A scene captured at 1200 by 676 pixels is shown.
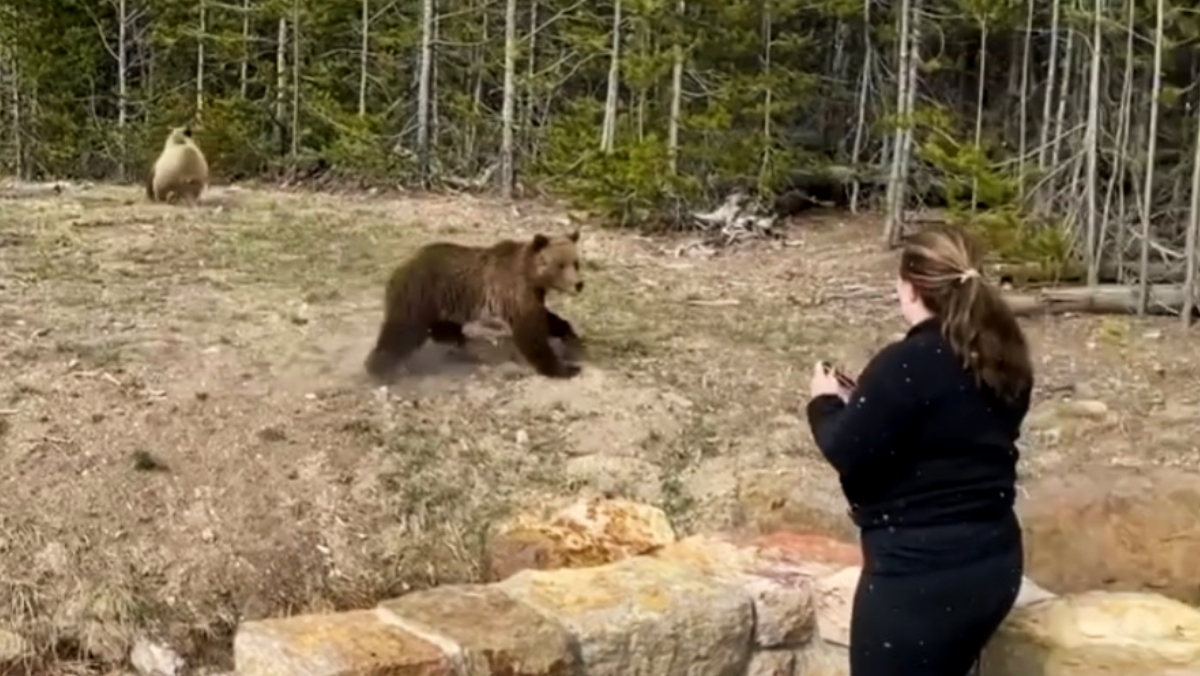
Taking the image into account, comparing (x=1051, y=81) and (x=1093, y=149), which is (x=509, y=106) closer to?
(x=1051, y=81)

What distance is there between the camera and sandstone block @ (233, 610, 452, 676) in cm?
349

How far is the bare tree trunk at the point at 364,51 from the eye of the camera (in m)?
16.5

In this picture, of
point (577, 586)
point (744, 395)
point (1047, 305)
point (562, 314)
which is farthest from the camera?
point (1047, 305)

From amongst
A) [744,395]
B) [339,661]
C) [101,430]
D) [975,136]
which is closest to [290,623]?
[339,661]

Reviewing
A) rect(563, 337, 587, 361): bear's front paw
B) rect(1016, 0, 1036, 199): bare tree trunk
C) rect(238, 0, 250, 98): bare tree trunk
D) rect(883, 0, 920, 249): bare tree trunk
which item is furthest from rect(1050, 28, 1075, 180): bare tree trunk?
rect(238, 0, 250, 98): bare tree trunk

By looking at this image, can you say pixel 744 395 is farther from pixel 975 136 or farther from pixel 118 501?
pixel 975 136

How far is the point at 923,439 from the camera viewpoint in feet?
10.5

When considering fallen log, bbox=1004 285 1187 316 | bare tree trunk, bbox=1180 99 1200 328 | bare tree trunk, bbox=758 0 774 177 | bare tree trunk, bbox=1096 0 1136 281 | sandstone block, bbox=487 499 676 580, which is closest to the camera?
sandstone block, bbox=487 499 676 580

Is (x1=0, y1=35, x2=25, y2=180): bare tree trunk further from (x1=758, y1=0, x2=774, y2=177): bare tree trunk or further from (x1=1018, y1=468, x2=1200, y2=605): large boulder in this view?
(x1=1018, y1=468, x2=1200, y2=605): large boulder

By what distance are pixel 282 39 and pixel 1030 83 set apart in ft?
26.2

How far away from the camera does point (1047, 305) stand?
30.3ft

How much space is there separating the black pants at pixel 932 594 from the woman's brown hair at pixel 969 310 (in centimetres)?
32

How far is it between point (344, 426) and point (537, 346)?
986 mm

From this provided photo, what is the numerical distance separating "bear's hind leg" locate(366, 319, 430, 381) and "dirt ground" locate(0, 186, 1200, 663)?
129 millimetres
